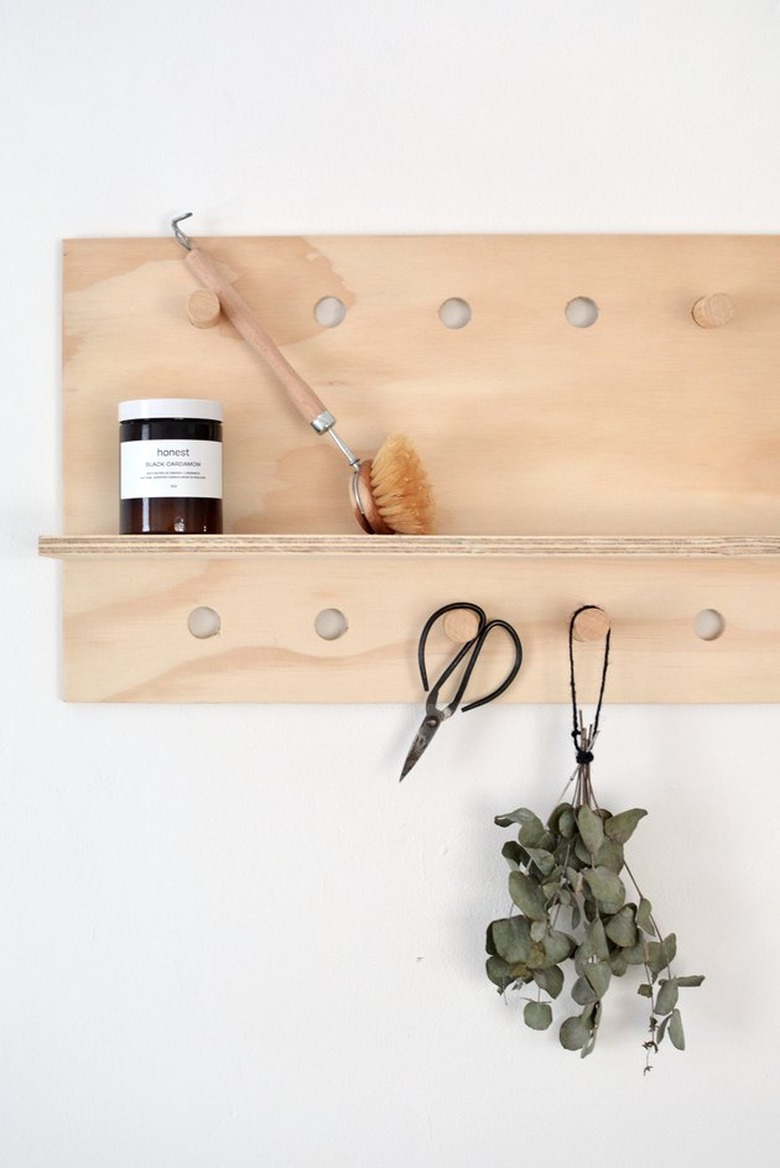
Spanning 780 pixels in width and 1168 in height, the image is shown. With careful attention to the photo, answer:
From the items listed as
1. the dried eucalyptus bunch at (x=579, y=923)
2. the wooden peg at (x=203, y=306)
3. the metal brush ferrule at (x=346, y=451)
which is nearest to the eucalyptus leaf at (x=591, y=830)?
the dried eucalyptus bunch at (x=579, y=923)

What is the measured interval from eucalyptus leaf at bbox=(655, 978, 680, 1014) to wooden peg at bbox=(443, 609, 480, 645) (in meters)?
0.24

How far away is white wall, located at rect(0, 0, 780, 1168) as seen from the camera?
29.4 inches

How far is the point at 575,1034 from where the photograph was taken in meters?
0.70

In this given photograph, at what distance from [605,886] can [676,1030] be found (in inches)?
4.0

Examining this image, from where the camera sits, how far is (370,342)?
0.73 m

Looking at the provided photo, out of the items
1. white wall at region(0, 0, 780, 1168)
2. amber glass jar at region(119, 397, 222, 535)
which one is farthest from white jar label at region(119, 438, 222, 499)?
white wall at region(0, 0, 780, 1168)

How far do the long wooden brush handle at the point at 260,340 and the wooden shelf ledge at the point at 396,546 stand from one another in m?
0.08

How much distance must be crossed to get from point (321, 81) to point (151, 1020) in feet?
2.01

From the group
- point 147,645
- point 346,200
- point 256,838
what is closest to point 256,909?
point 256,838

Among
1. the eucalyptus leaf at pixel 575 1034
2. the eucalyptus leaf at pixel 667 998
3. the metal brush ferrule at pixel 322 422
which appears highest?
the metal brush ferrule at pixel 322 422

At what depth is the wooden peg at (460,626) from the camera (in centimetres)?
72

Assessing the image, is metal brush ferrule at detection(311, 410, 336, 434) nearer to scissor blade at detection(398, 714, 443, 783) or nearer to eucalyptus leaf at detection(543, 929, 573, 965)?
scissor blade at detection(398, 714, 443, 783)

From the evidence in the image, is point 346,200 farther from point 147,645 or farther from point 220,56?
point 147,645

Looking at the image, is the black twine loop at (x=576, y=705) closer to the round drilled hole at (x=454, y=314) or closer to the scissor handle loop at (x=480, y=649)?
the scissor handle loop at (x=480, y=649)
